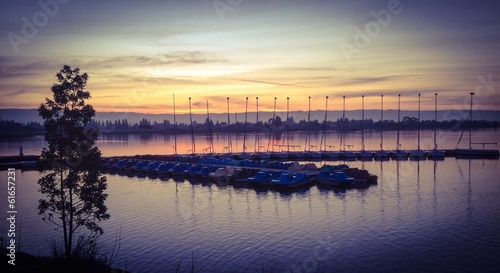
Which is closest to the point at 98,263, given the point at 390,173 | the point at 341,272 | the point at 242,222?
the point at 341,272

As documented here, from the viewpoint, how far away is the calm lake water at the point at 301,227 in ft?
80.7

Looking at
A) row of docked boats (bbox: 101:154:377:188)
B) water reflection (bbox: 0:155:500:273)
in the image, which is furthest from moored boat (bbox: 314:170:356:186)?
water reflection (bbox: 0:155:500:273)

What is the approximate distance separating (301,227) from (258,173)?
21.1 m

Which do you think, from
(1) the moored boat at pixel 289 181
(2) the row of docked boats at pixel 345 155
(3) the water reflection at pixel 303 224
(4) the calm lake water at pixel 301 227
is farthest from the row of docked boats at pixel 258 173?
(2) the row of docked boats at pixel 345 155

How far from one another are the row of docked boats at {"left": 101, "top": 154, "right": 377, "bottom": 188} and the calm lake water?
2.32 metres

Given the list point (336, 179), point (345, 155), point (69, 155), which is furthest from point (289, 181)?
point (345, 155)

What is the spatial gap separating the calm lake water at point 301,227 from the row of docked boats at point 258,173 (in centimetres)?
232

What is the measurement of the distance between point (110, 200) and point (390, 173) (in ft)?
141

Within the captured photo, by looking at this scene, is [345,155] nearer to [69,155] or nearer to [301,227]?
[301,227]

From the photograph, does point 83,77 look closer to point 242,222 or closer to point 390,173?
point 242,222

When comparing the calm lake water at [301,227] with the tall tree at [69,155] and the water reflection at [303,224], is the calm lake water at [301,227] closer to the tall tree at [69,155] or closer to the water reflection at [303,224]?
the water reflection at [303,224]

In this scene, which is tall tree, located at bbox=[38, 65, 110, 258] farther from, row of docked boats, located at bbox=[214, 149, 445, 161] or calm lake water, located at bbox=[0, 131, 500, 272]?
row of docked boats, located at bbox=[214, 149, 445, 161]

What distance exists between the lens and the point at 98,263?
18672mm

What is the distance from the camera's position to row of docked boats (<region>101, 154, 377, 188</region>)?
5056 cm
